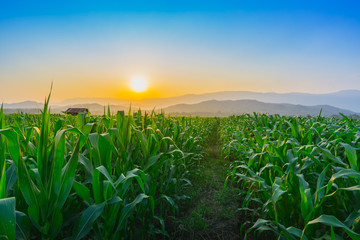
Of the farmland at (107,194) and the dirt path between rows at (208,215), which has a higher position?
the farmland at (107,194)

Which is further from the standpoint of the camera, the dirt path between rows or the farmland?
the dirt path between rows

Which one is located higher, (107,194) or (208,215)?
(107,194)

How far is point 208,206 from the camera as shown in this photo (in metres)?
2.89

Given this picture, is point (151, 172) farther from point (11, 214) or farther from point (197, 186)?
point (197, 186)

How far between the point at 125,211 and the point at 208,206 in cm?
176

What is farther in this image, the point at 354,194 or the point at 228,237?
the point at 228,237

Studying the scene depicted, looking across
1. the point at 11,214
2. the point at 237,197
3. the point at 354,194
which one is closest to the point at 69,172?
the point at 11,214

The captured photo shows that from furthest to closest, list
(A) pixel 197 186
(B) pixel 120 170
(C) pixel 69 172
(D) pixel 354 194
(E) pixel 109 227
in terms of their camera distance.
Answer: (A) pixel 197 186
(B) pixel 120 170
(D) pixel 354 194
(E) pixel 109 227
(C) pixel 69 172

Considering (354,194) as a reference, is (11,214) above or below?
above

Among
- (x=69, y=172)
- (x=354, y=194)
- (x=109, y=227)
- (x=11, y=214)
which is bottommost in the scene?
(x=109, y=227)

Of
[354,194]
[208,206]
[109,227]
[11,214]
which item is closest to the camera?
[11,214]

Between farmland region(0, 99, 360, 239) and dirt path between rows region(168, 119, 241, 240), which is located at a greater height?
farmland region(0, 99, 360, 239)

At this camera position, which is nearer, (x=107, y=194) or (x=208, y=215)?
(x=107, y=194)

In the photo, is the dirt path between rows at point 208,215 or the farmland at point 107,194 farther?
the dirt path between rows at point 208,215
